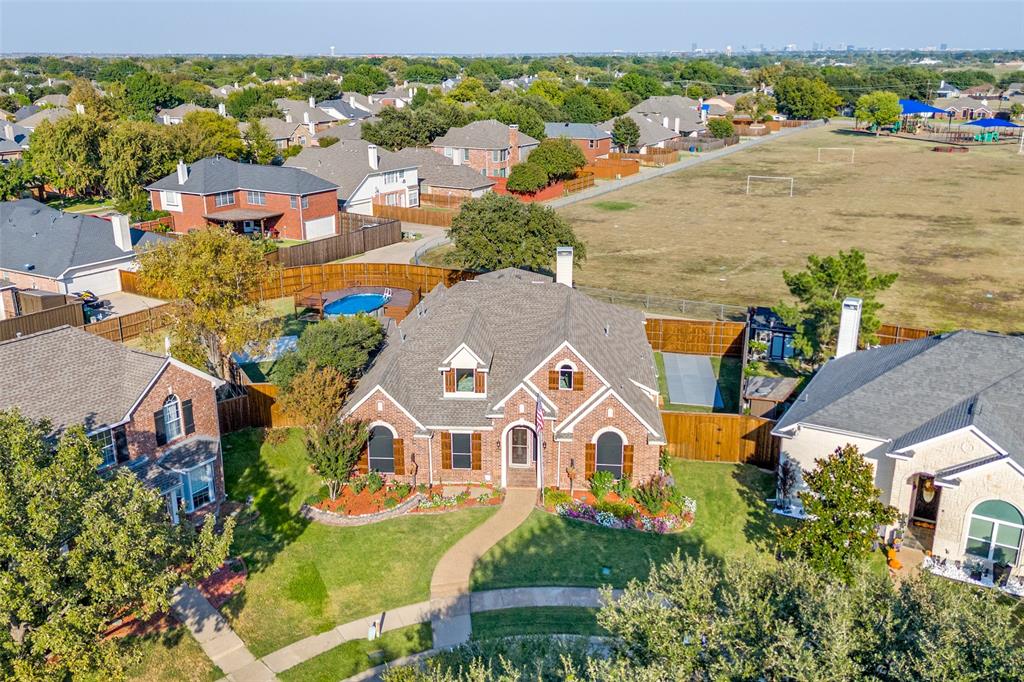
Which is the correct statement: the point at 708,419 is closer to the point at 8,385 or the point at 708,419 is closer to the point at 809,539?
the point at 809,539

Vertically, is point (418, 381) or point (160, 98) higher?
point (160, 98)

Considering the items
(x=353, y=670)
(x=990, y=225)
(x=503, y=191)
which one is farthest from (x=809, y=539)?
(x=503, y=191)

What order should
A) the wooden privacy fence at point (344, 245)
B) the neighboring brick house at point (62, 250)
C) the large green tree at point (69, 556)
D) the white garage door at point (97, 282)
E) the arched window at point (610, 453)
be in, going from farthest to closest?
the wooden privacy fence at point (344, 245), the white garage door at point (97, 282), the neighboring brick house at point (62, 250), the arched window at point (610, 453), the large green tree at point (69, 556)

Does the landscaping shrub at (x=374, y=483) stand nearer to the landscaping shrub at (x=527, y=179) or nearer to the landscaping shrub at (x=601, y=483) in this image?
the landscaping shrub at (x=601, y=483)

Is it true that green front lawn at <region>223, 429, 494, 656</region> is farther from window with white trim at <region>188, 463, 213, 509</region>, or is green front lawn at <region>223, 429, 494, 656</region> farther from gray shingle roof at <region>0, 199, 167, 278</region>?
gray shingle roof at <region>0, 199, 167, 278</region>

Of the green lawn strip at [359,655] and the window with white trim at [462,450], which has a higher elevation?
the window with white trim at [462,450]

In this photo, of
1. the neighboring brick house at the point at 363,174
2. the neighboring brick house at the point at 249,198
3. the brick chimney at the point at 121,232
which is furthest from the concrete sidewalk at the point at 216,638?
the neighboring brick house at the point at 363,174

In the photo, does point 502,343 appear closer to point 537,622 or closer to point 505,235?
point 537,622
